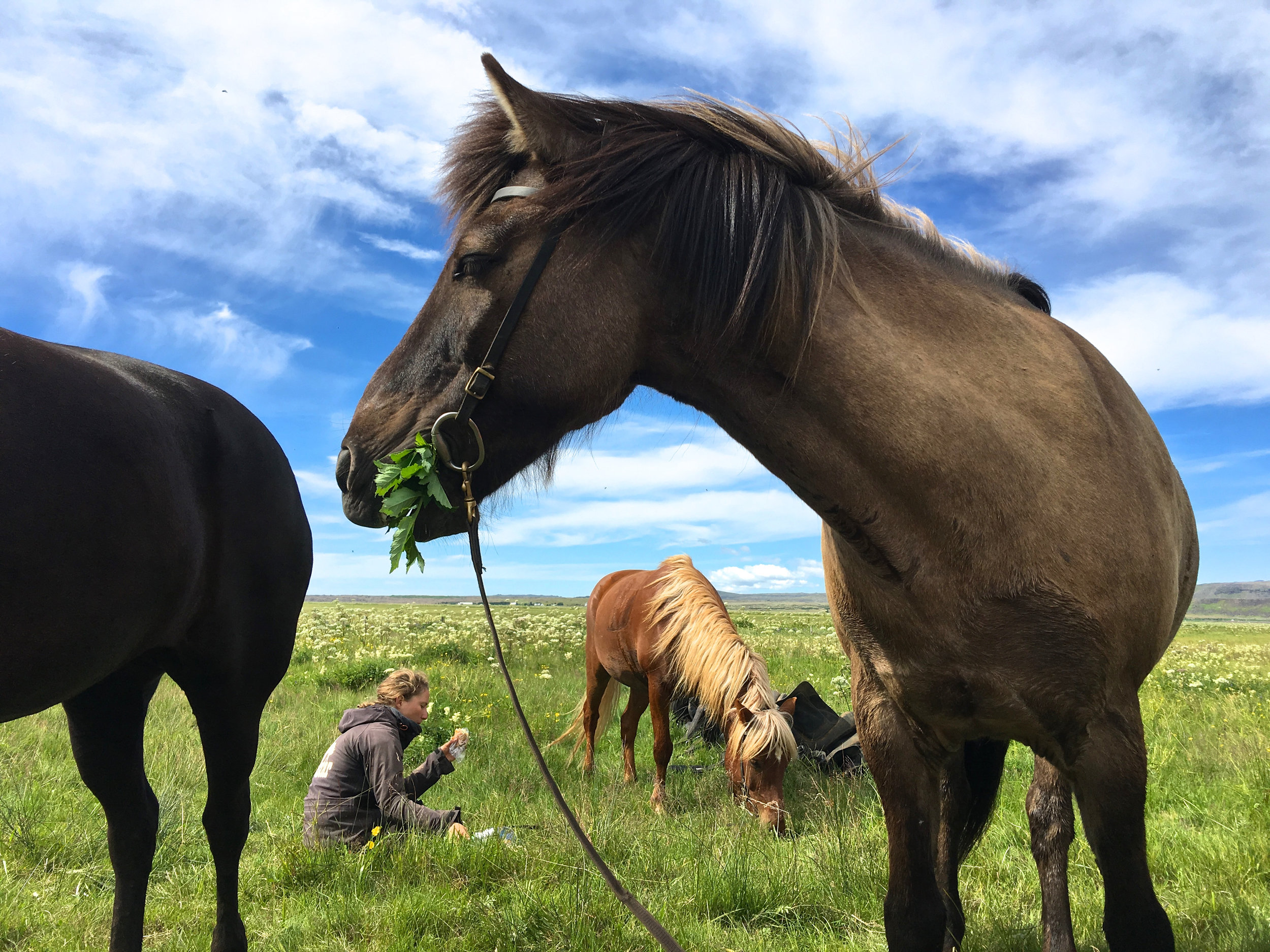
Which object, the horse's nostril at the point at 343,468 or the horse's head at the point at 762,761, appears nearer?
the horse's nostril at the point at 343,468

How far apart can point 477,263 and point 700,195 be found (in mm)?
667

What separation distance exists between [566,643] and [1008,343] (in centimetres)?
1763

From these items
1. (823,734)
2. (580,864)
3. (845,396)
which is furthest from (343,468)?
(823,734)

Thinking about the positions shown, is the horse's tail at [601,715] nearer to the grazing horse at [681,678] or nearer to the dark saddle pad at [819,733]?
the grazing horse at [681,678]

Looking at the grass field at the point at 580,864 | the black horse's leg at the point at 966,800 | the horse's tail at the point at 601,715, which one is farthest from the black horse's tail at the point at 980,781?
the horse's tail at the point at 601,715

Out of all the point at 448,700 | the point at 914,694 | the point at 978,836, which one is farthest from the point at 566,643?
the point at 914,694

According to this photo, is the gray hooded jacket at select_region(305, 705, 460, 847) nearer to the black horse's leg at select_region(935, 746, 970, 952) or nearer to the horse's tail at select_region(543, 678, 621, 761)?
the black horse's leg at select_region(935, 746, 970, 952)

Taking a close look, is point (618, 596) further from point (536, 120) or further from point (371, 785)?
point (536, 120)

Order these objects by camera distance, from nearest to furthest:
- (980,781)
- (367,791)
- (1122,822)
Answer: (1122,822)
(980,781)
(367,791)

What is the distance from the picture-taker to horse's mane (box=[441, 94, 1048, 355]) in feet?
6.93

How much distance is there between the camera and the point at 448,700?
10453mm

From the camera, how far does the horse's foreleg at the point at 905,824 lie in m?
2.72

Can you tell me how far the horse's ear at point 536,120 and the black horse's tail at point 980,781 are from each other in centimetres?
333

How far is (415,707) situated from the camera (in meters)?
5.82
